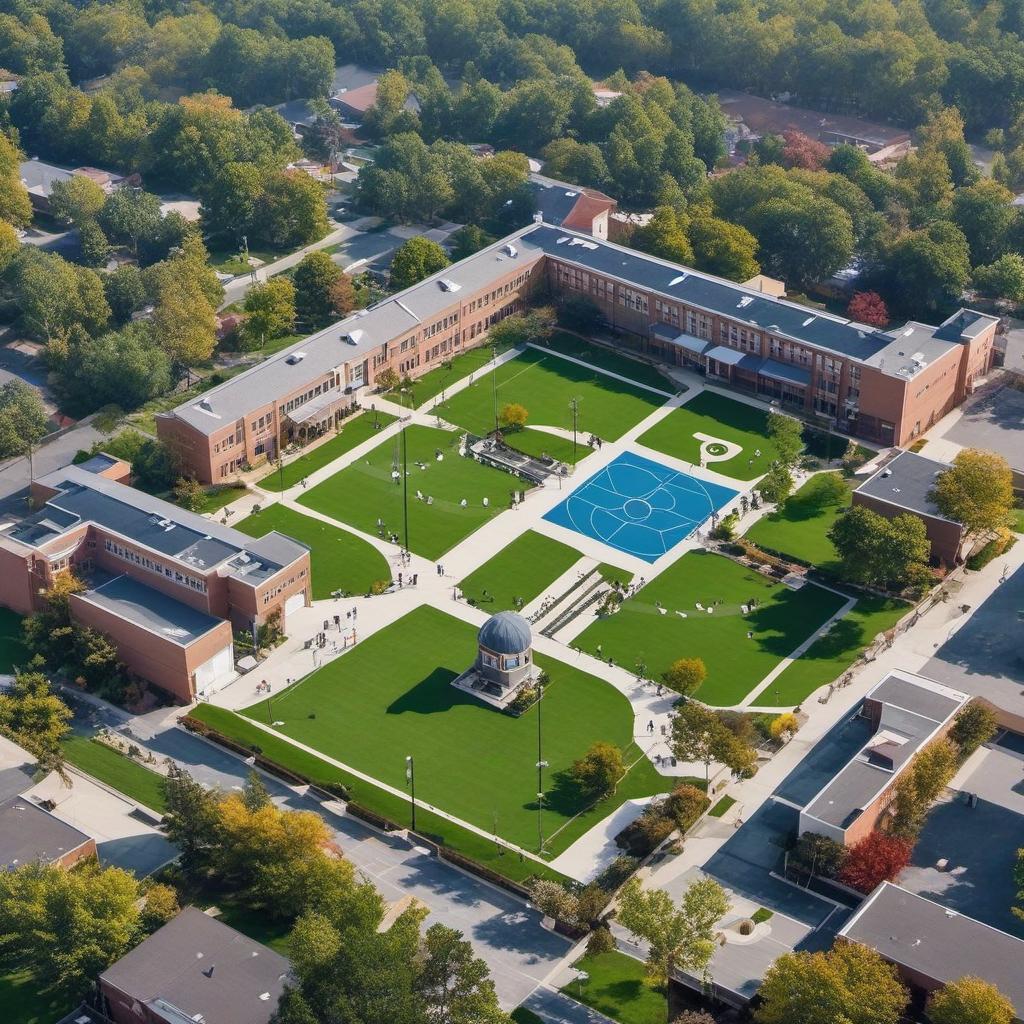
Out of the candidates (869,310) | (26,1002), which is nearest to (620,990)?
(26,1002)

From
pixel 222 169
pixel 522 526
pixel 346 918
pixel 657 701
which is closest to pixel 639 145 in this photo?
pixel 222 169

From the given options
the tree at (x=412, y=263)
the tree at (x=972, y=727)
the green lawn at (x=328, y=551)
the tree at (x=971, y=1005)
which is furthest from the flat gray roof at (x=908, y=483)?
the tree at (x=412, y=263)

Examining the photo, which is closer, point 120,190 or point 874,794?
point 874,794

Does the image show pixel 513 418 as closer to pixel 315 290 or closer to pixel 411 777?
pixel 315 290

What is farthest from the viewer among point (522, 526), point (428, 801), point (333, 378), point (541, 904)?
point (333, 378)

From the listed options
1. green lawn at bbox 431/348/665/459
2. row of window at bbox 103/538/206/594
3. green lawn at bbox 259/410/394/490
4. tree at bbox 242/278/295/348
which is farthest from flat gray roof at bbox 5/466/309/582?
tree at bbox 242/278/295/348

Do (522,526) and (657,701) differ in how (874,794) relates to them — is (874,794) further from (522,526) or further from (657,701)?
(522,526)
